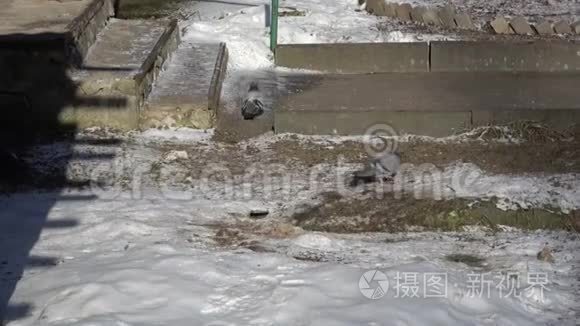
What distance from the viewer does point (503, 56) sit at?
30.4 feet

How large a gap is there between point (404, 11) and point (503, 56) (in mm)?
1879

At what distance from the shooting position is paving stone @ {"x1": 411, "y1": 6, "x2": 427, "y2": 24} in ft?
34.8

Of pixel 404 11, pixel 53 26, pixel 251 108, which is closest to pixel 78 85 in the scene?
pixel 53 26

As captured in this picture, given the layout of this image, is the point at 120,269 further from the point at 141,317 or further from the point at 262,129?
the point at 262,129

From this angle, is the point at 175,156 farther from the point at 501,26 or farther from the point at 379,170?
the point at 501,26

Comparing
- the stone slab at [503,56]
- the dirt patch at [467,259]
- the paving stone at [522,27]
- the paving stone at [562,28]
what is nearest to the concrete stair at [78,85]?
the stone slab at [503,56]

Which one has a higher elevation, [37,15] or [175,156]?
[37,15]

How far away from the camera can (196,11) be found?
1102 cm

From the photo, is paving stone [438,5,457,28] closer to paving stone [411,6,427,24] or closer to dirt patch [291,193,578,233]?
paving stone [411,6,427,24]

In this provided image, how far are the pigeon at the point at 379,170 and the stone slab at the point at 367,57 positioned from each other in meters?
2.49

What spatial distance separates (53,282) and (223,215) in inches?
61.6

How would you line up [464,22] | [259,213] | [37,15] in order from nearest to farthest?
[259,213], [37,15], [464,22]

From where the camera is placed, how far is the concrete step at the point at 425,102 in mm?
7734

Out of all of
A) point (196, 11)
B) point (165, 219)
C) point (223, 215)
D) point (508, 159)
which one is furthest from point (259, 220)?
point (196, 11)
